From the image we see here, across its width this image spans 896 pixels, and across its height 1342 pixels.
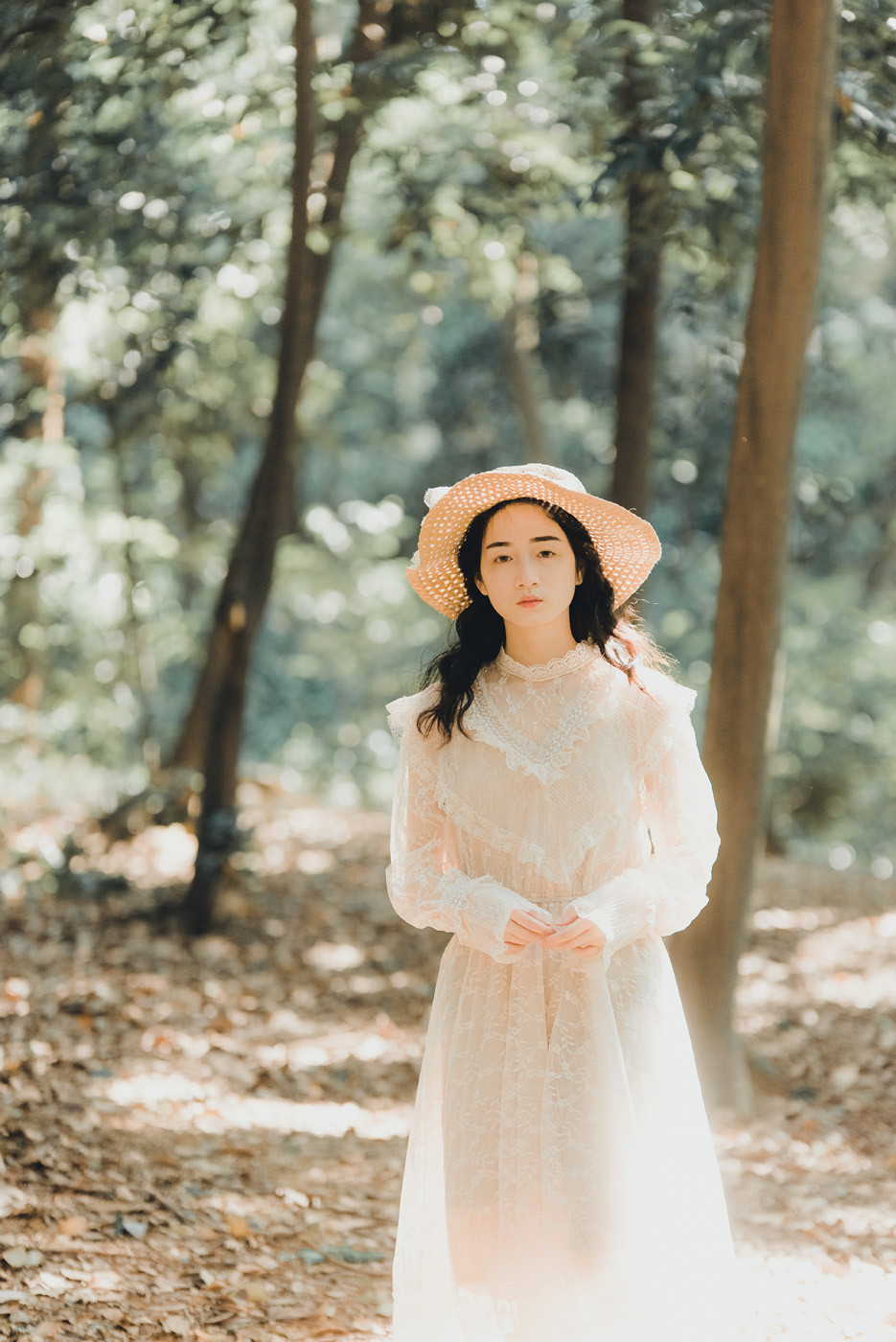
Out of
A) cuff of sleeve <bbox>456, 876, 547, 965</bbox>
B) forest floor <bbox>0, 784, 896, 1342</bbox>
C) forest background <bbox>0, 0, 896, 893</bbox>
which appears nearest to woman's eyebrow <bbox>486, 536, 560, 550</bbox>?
cuff of sleeve <bbox>456, 876, 547, 965</bbox>

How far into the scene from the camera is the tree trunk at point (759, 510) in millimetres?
4570

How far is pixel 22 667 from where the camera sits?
399 inches

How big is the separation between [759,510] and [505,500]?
8.01ft

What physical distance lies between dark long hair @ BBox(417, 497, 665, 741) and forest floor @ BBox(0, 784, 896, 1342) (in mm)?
1808

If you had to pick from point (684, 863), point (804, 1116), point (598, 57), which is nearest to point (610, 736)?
point (684, 863)

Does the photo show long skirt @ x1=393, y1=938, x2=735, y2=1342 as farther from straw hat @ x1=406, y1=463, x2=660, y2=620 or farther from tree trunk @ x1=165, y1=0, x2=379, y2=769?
tree trunk @ x1=165, y1=0, x2=379, y2=769

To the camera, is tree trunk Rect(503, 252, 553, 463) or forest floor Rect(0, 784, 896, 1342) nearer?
forest floor Rect(0, 784, 896, 1342)

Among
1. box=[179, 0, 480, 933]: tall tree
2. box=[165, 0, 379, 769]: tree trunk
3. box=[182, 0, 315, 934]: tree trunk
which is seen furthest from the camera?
box=[182, 0, 315, 934]: tree trunk

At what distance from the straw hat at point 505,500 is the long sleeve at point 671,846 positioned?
37 centimetres

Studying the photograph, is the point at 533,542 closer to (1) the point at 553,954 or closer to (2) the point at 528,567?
(2) the point at 528,567

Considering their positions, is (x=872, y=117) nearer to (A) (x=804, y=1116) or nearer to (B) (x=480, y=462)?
(A) (x=804, y=1116)

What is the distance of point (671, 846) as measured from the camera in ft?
8.82

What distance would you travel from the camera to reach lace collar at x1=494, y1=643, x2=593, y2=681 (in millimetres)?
2762

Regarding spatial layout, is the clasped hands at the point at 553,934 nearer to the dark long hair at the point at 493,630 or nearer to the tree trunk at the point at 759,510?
the dark long hair at the point at 493,630
